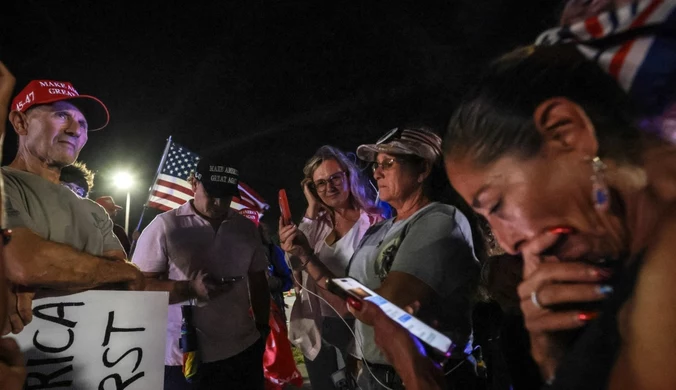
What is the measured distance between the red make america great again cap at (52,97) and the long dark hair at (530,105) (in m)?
2.27

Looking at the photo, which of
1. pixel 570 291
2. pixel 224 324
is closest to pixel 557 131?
pixel 570 291

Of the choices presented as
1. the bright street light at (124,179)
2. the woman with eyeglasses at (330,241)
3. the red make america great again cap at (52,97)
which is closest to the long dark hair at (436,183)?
the woman with eyeglasses at (330,241)

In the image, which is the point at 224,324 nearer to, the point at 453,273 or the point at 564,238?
the point at 453,273

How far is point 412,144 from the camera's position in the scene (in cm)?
237

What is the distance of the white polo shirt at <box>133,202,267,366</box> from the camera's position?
3541 mm

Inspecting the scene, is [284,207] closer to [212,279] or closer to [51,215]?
[212,279]

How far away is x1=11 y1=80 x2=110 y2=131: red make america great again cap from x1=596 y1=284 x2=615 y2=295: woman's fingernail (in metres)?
2.72

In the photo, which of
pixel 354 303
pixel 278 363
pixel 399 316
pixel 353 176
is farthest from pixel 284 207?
pixel 278 363

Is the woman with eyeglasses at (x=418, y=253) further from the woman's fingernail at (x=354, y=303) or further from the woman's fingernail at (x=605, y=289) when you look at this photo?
the woman's fingernail at (x=605, y=289)

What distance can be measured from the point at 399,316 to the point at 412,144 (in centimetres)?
100

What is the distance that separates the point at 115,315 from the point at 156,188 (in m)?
4.55

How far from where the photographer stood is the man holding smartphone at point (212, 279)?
348 centimetres

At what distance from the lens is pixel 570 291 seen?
45.1 inches

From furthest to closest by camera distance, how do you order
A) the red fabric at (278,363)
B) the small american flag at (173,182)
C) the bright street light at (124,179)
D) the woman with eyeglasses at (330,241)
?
the bright street light at (124,179), the small american flag at (173,182), the red fabric at (278,363), the woman with eyeglasses at (330,241)
